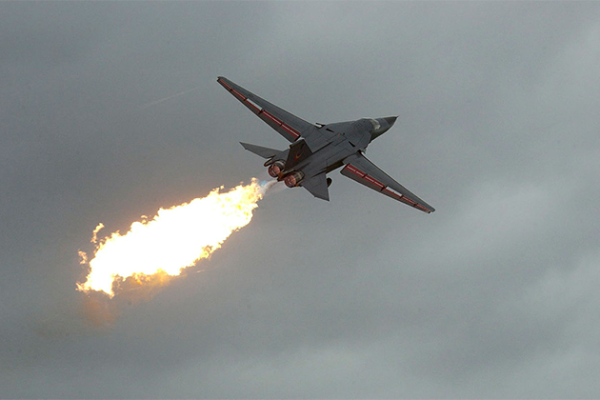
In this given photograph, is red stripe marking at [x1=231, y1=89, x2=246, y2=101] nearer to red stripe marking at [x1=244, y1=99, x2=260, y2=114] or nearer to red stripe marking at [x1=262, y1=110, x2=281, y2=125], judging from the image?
red stripe marking at [x1=244, y1=99, x2=260, y2=114]

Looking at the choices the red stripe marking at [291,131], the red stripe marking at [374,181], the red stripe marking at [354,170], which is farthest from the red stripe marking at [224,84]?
the red stripe marking at [374,181]

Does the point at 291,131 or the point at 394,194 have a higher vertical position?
the point at 291,131

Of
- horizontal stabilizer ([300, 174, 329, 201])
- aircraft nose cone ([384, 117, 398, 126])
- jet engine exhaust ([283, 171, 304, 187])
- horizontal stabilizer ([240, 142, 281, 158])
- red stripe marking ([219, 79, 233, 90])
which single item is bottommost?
horizontal stabilizer ([300, 174, 329, 201])

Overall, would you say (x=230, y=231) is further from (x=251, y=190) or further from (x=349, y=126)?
(x=349, y=126)

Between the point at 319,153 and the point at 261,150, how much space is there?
20.6 ft

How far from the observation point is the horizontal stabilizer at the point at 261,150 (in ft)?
238

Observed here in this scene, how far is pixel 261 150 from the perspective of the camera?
7344 centimetres

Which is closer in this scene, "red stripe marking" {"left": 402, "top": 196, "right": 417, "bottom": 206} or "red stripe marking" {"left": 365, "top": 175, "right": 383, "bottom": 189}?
"red stripe marking" {"left": 402, "top": 196, "right": 417, "bottom": 206}

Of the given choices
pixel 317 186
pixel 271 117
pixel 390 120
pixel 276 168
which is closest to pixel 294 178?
pixel 276 168

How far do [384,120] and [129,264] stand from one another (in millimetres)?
36894

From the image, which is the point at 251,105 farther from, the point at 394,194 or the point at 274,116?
the point at 394,194

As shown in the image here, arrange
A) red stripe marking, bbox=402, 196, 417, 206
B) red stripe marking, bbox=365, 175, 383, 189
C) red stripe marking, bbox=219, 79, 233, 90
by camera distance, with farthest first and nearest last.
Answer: red stripe marking, bbox=219, 79, 233, 90, red stripe marking, bbox=365, 175, 383, 189, red stripe marking, bbox=402, 196, 417, 206

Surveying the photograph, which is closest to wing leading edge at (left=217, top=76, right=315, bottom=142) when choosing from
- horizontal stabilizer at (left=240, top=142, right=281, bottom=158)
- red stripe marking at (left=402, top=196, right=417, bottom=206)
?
horizontal stabilizer at (left=240, top=142, right=281, bottom=158)

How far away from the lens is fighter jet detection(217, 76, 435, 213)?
71.0 meters
